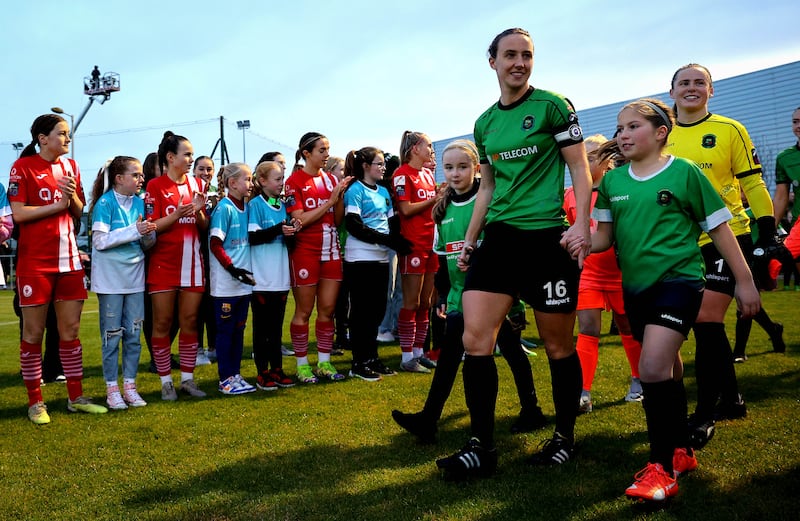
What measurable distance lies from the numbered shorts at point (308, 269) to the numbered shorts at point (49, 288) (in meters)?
1.80

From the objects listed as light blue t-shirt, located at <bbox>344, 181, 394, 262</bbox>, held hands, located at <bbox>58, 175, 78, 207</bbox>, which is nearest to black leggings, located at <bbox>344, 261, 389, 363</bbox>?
light blue t-shirt, located at <bbox>344, 181, 394, 262</bbox>

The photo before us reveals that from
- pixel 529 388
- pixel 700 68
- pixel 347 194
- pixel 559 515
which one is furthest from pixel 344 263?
pixel 559 515

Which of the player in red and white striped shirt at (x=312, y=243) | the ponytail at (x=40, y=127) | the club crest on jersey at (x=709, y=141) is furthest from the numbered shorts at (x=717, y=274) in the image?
the ponytail at (x=40, y=127)

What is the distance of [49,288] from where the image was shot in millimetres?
4930

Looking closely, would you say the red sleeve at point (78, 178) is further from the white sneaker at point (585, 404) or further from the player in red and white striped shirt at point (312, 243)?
the white sneaker at point (585, 404)

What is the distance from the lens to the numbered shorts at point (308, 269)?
6086mm

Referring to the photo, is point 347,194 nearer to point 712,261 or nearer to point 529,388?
point 529,388

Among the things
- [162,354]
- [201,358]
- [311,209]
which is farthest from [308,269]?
[201,358]

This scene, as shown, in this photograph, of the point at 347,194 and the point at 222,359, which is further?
the point at 347,194

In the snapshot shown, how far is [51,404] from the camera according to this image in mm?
5559

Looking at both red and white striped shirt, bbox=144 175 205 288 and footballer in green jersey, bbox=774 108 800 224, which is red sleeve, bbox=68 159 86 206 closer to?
red and white striped shirt, bbox=144 175 205 288

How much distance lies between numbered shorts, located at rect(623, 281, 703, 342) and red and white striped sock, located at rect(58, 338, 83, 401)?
4.28m

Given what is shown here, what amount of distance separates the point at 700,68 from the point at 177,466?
404 centimetres

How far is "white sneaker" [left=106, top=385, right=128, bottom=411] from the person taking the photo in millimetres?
5254
